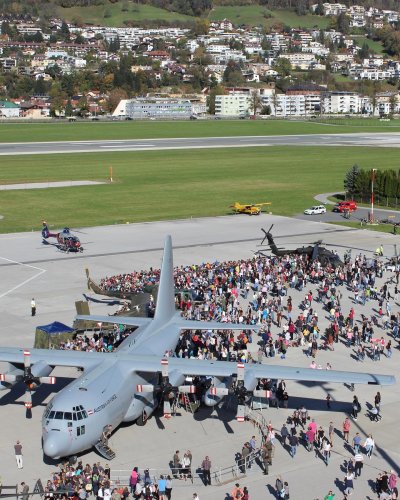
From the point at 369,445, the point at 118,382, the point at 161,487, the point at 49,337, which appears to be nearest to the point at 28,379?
the point at 118,382

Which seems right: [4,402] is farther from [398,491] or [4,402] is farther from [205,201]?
[205,201]

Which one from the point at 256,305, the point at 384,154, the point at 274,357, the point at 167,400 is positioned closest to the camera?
the point at 167,400

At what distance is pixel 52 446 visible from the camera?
1289 inches

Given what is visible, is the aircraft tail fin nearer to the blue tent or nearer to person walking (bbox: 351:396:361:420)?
the blue tent

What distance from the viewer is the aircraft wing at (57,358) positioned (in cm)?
3841

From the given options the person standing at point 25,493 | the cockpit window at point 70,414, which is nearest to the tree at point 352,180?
the cockpit window at point 70,414

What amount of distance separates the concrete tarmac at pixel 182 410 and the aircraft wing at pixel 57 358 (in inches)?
122

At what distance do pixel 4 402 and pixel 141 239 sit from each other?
44665 millimetres

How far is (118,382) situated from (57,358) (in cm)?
397

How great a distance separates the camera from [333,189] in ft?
404

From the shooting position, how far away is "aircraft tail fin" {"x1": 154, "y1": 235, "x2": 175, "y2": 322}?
145ft

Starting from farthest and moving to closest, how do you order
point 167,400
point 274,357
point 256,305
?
point 256,305 → point 274,357 → point 167,400

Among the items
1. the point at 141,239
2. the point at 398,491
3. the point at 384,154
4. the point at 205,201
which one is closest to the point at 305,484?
the point at 398,491

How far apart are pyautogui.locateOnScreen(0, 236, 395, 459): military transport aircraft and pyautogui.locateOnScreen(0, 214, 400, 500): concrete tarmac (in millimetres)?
1493
